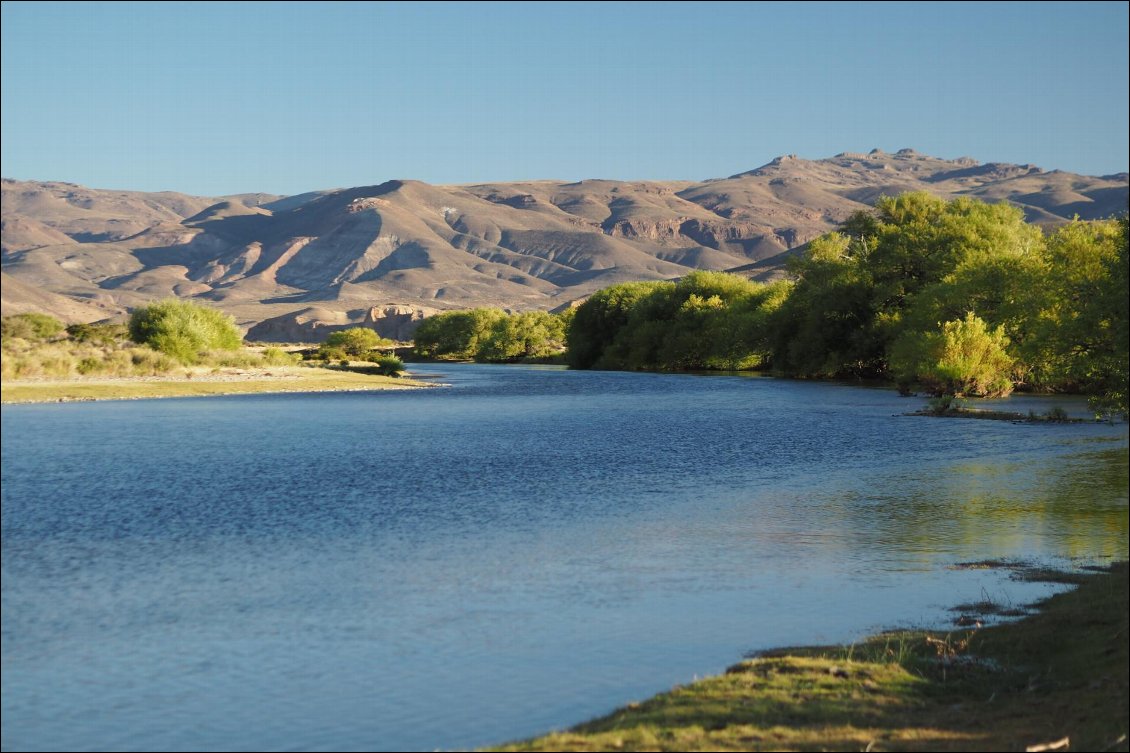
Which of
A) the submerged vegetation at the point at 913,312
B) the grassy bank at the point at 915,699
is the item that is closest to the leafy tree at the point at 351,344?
the submerged vegetation at the point at 913,312

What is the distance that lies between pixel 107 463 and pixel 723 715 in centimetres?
2775

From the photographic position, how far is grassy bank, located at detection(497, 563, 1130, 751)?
34.1 feet

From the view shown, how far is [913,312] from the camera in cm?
7838

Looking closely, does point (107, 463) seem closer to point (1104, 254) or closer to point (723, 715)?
point (723, 715)

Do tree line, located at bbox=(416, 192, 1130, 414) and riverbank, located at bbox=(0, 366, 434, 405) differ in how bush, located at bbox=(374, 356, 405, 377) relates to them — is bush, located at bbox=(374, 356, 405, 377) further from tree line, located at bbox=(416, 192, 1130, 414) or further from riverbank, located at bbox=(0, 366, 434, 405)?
tree line, located at bbox=(416, 192, 1130, 414)

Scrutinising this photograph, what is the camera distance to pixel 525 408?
68000 mm

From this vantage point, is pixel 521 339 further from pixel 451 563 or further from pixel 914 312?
pixel 451 563

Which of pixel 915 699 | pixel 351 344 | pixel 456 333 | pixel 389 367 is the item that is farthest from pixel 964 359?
pixel 456 333

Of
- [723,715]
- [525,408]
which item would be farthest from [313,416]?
[723,715]

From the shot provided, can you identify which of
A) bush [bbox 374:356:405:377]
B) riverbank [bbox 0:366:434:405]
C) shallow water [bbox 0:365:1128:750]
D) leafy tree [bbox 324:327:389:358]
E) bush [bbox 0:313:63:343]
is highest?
leafy tree [bbox 324:327:389:358]

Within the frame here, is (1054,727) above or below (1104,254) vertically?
below

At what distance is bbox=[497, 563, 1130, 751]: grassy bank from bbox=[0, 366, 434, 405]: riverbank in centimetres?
3443

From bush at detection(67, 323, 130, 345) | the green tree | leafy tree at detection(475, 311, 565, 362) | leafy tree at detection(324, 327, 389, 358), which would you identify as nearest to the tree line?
the green tree

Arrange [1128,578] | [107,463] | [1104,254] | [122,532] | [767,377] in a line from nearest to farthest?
[1128,578]
[122,532]
[107,463]
[1104,254]
[767,377]
